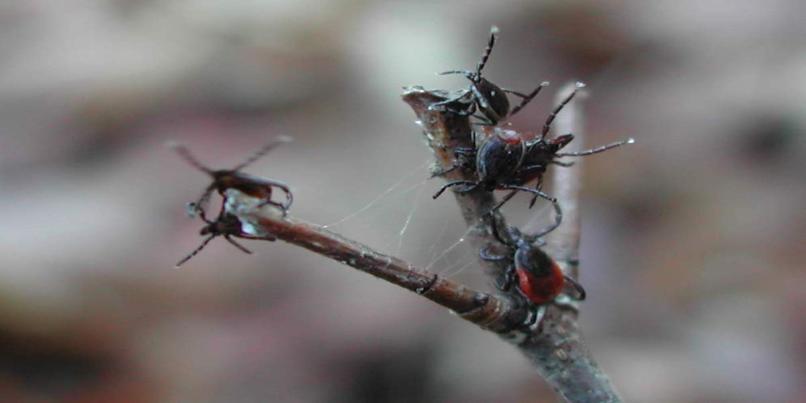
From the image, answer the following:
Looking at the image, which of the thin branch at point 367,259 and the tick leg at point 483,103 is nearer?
the thin branch at point 367,259

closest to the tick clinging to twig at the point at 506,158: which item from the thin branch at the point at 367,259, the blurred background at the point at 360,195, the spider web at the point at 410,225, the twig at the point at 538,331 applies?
the twig at the point at 538,331

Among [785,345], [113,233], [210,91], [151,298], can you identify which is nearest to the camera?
[785,345]

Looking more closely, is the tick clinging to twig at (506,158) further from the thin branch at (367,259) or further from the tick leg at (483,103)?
the thin branch at (367,259)

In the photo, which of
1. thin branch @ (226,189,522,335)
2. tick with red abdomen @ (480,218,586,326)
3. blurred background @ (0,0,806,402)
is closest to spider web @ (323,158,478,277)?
blurred background @ (0,0,806,402)

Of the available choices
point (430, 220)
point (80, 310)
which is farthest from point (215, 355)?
point (430, 220)

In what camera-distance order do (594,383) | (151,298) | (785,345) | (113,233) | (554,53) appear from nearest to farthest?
(594,383)
(785,345)
(151,298)
(113,233)
(554,53)

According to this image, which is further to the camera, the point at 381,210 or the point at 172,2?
the point at 172,2

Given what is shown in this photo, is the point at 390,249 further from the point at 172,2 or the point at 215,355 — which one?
the point at 172,2
